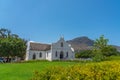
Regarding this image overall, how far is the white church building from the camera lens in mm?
86812

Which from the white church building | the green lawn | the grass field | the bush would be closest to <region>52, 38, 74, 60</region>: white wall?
the white church building

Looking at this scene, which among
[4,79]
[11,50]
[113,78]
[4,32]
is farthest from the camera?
[4,32]

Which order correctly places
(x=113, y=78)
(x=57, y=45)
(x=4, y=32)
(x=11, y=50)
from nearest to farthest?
1. (x=113, y=78)
2. (x=11, y=50)
3. (x=57, y=45)
4. (x=4, y=32)

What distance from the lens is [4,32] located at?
9519 cm

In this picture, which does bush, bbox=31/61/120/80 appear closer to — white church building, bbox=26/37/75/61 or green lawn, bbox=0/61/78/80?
green lawn, bbox=0/61/78/80

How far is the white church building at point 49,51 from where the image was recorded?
8681 centimetres

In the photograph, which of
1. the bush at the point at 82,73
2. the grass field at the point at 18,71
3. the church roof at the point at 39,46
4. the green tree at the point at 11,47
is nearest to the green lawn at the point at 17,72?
the grass field at the point at 18,71

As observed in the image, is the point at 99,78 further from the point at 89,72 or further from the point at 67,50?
the point at 67,50

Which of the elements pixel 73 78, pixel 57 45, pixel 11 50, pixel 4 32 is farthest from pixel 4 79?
pixel 4 32

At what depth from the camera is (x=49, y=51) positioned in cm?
8731

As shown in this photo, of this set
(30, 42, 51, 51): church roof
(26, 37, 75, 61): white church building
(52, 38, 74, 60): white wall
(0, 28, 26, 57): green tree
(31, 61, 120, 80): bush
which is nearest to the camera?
(31, 61, 120, 80): bush

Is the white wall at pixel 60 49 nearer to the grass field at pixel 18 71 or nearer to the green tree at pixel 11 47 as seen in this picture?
the green tree at pixel 11 47

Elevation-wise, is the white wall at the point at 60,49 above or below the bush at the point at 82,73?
above

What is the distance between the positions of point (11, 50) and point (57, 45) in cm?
1673
